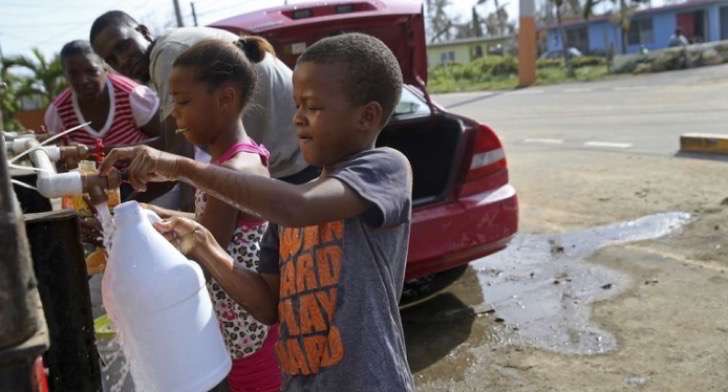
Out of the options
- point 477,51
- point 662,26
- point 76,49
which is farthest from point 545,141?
point 477,51

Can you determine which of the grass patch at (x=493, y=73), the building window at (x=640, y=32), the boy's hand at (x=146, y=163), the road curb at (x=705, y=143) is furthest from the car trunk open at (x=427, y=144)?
the building window at (x=640, y=32)

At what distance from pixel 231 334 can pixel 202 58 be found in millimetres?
764

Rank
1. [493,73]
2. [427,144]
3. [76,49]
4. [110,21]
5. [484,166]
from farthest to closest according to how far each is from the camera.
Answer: [493,73], [427,144], [484,166], [76,49], [110,21]

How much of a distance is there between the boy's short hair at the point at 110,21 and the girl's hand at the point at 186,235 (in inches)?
72.3

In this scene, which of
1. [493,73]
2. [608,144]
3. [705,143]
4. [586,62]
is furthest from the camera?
[493,73]

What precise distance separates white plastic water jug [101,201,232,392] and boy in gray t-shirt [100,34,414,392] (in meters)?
0.25

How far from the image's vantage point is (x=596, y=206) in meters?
6.39

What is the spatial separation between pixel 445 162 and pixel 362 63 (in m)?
3.26

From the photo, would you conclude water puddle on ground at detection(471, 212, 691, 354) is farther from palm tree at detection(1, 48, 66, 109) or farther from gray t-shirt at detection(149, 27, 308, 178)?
palm tree at detection(1, 48, 66, 109)

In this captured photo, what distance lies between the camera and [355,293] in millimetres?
1601

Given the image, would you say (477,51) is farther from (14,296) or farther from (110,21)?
(14,296)

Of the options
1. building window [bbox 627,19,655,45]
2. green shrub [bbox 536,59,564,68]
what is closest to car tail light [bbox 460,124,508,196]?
green shrub [bbox 536,59,564,68]

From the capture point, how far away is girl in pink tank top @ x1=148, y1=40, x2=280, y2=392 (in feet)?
6.45

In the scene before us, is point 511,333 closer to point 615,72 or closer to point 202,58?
point 202,58
